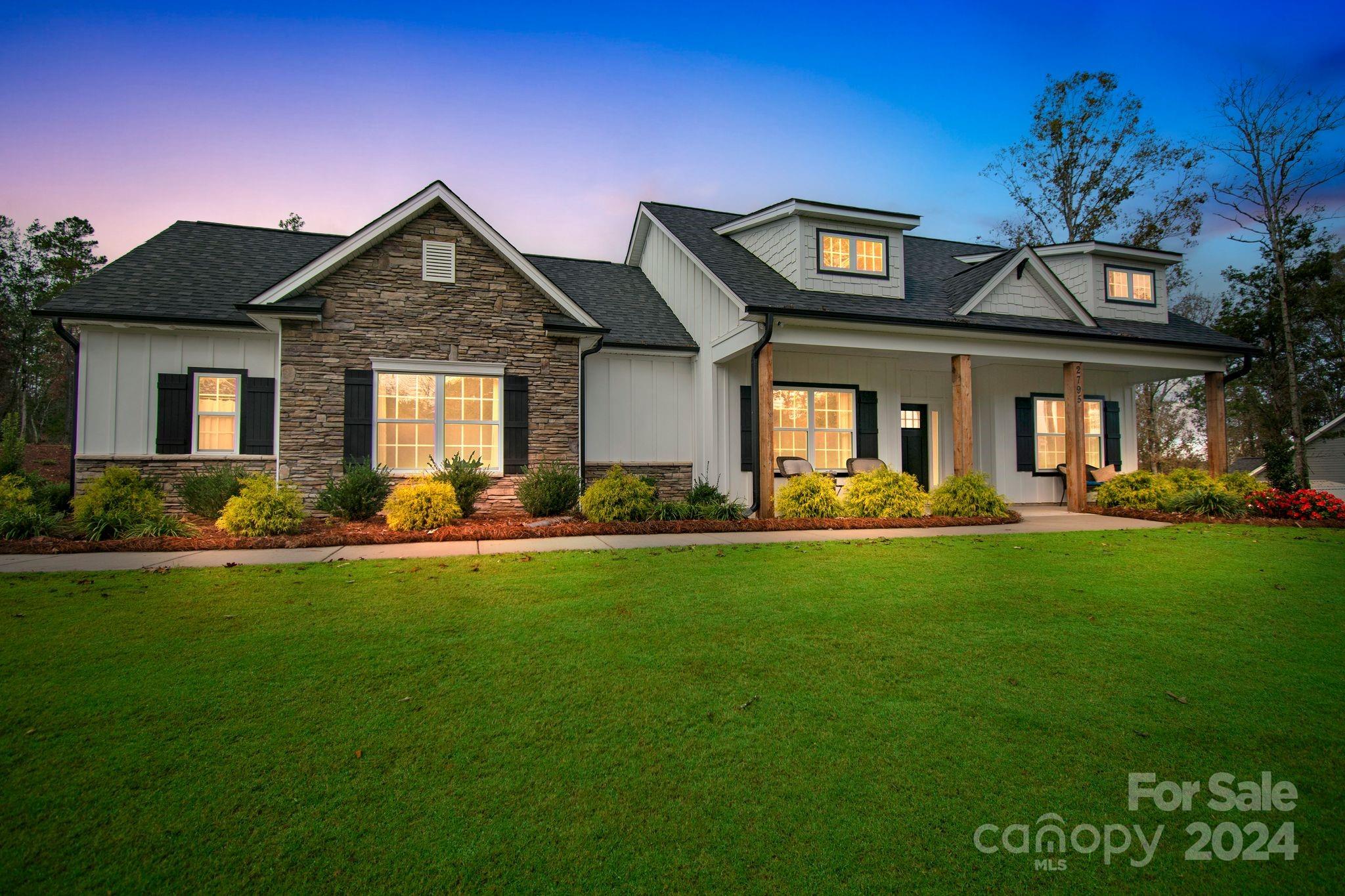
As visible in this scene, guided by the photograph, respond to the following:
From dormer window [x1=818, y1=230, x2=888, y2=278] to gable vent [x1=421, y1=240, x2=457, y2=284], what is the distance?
7.09 metres

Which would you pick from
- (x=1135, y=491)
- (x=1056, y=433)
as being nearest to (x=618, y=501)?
(x=1135, y=491)

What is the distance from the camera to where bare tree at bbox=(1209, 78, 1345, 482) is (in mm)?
15492

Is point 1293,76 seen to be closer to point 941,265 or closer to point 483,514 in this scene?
point 941,265

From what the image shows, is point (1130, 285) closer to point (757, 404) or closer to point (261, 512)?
point (757, 404)

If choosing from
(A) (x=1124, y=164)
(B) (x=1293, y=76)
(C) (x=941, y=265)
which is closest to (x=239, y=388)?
(C) (x=941, y=265)

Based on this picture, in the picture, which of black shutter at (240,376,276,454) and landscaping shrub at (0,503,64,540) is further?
black shutter at (240,376,276,454)

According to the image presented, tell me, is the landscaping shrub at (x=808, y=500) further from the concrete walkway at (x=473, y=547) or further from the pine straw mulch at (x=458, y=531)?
the concrete walkway at (x=473, y=547)

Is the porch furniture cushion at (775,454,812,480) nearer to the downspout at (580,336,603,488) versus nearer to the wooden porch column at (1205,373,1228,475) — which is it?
the downspout at (580,336,603,488)

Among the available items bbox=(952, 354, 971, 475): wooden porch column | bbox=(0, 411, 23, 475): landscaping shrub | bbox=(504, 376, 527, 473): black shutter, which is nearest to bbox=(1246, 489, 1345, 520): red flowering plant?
bbox=(952, 354, 971, 475): wooden porch column

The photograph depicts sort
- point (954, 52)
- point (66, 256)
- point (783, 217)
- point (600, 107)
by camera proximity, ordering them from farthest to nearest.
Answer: point (66, 256)
point (600, 107)
point (954, 52)
point (783, 217)

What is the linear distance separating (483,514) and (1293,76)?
21.6 m

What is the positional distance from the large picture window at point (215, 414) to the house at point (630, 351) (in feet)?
0.14

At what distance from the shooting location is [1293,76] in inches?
606

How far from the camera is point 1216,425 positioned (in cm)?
1433
